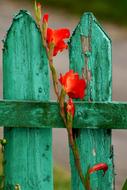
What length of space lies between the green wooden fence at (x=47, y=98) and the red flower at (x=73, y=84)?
0.13 metres

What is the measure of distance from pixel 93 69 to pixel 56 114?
0.79 ft

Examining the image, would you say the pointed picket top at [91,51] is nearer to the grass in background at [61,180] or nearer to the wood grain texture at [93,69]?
the wood grain texture at [93,69]

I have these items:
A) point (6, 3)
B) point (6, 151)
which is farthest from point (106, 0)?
point (6, 151)

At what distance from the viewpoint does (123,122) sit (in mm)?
3449

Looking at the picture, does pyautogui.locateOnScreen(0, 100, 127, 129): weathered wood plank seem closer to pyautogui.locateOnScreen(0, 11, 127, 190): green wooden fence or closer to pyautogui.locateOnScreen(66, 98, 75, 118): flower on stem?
pyautogui.locateOnScreen(0, 11, 127, 190): green wooden fence

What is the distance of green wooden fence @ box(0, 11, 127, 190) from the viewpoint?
135 inches

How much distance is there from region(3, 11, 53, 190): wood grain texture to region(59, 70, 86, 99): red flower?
0.22m

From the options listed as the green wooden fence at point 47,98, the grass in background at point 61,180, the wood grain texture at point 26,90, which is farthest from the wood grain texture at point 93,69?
the grass in background at point 61,180

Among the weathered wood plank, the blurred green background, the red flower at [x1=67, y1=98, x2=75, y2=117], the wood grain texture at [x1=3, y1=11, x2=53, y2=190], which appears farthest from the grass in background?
the blurred green background

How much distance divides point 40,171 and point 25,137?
0.16 meters

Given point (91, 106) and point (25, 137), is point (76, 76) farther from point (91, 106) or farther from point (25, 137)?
point (25, 137)

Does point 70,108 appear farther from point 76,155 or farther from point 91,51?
point 91,51

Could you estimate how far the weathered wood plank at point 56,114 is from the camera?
3.42 metres

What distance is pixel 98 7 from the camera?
11469mm
